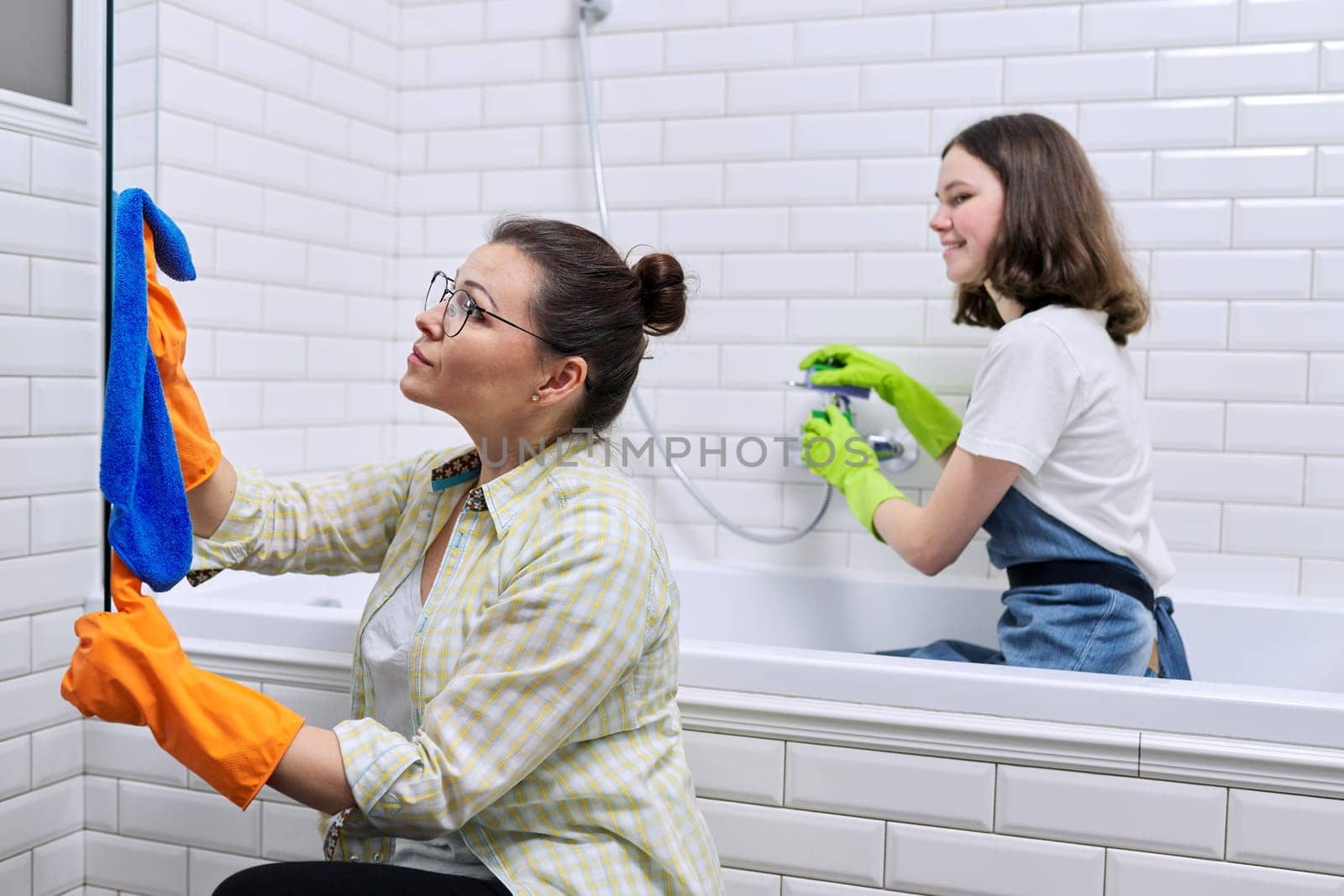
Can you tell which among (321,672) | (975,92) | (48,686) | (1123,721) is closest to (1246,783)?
(1123,721)

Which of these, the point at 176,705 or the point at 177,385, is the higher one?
the point at 177,385

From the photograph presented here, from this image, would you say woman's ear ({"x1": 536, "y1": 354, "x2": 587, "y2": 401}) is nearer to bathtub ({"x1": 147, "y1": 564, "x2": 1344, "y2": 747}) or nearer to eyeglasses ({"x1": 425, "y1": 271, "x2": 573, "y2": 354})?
eyeglasses ({"x1": 425, "y1": 271, "x2": 573, "y2": 354})

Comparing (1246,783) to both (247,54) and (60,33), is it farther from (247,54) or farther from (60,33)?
(247,54)

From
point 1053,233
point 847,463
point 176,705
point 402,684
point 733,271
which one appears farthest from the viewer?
point 733,271

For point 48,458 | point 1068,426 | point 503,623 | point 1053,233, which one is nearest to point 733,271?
point 1053,233

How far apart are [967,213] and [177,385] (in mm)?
1165

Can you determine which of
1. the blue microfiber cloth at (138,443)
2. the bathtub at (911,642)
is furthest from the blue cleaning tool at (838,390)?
the blue microfiber cloth at (138,443)

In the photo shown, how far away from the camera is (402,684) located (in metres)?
1.22

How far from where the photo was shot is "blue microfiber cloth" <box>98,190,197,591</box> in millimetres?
1056

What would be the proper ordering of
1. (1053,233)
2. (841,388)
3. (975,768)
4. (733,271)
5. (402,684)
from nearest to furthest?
1. (402,684)
2. (975,768)
3. (1053,233)
4. (841,388)
5. (733,271)

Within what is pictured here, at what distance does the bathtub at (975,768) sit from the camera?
1320 millimetres

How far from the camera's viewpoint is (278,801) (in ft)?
5.42

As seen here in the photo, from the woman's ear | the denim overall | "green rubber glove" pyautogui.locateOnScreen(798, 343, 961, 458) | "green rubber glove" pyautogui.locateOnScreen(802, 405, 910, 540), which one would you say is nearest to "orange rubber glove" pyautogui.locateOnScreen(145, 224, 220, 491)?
the woman's ear

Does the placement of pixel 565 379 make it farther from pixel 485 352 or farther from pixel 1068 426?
pixel 1068 426
